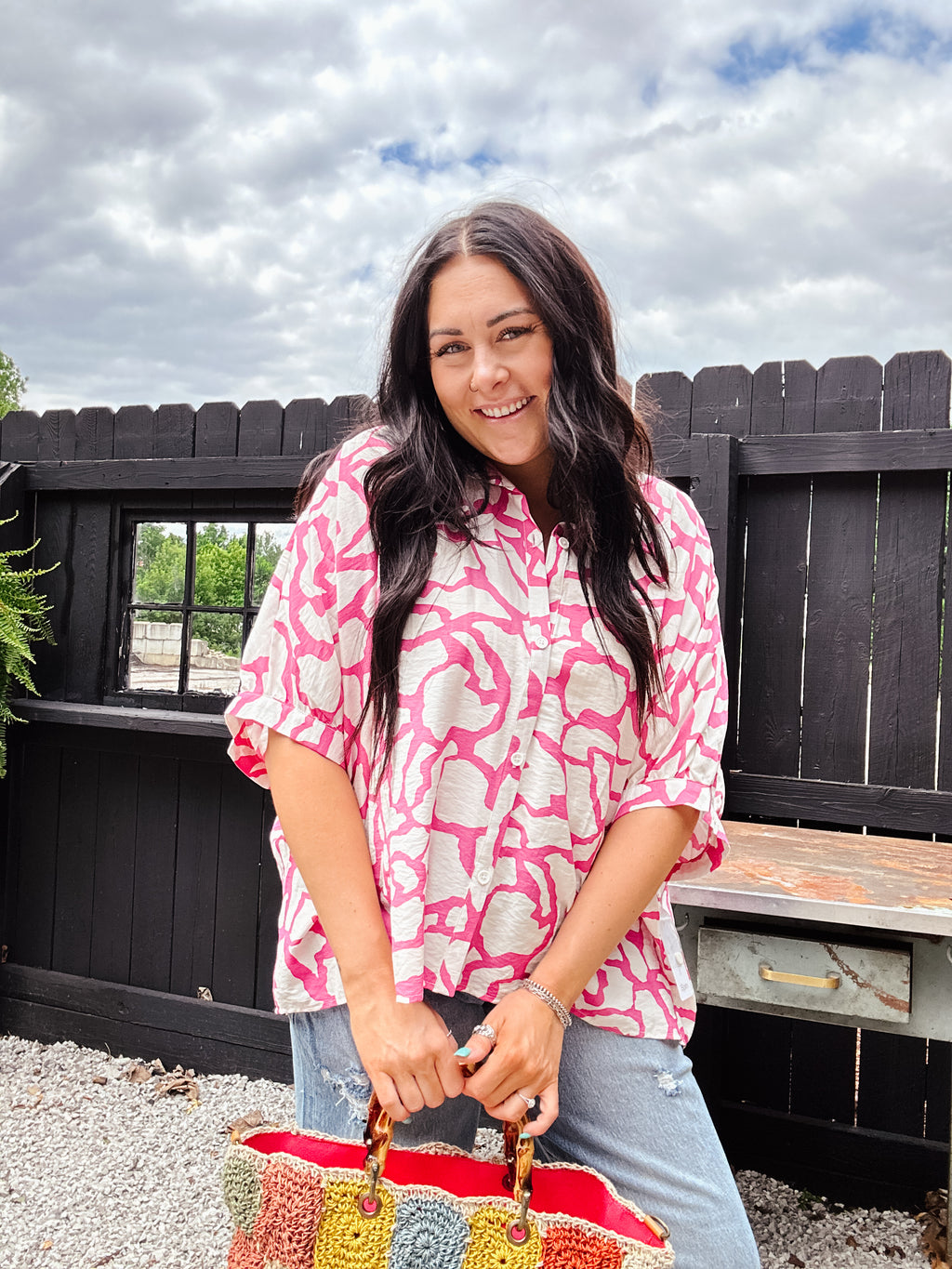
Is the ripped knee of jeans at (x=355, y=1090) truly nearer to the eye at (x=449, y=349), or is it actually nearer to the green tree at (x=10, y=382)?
the eye at (x=449, y=349)

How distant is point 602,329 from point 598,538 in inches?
11.1

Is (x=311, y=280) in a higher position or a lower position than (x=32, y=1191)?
higher

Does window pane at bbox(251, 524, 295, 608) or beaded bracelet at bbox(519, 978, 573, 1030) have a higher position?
window pane at bbox(251, 524, 295, 608)

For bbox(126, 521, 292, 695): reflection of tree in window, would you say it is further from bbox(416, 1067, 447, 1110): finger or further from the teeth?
bbox(416, 1067, 447, 1110): finger

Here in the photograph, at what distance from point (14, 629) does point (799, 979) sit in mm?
2497

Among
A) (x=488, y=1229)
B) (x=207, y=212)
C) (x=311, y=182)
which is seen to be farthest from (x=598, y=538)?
(x=207, y=212)

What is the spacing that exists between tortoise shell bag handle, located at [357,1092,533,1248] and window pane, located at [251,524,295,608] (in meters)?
2.38

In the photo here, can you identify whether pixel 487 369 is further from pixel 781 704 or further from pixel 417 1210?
pixel 781 704

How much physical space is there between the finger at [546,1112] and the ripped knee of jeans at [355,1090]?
0.62 ft

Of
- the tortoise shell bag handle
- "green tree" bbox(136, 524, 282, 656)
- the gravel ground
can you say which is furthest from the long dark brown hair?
"green tree" bbox(136, 524, 282, 656)

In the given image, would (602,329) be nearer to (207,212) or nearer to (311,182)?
(311,182)

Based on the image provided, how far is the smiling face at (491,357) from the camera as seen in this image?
1082mm

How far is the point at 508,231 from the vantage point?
1086 millimetres

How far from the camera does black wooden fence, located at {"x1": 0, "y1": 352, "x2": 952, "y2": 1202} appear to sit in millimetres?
2357
